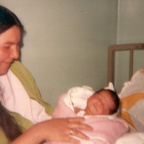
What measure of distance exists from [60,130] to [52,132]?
0.11ft

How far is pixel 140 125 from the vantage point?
3.78ft

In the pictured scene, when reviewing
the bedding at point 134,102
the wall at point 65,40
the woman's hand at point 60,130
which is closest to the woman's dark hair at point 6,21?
the wall at point 65,40

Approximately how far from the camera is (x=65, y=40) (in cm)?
136

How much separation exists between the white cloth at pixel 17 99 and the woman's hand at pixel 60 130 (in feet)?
0.83

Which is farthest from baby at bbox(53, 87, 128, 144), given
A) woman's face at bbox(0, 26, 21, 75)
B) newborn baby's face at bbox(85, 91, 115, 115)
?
woman's face at bbox(0, 26, 21, 75)

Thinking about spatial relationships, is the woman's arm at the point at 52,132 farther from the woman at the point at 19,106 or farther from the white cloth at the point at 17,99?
the white cloth at the point at 17,99

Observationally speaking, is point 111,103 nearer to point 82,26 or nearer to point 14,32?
point 14,32

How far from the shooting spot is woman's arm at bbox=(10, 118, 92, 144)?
2.48ft

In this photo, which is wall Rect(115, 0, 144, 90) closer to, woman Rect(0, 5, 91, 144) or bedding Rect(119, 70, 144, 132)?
bedding Rect(119, 70, 144, 132)

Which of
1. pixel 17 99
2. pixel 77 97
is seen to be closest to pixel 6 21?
pixel 17 99

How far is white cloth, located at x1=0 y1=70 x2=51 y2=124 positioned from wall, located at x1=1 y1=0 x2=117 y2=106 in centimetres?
20

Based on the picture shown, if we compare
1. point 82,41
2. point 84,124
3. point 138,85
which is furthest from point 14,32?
point 138,85

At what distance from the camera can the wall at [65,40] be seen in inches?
47.7

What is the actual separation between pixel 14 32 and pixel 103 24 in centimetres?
91
